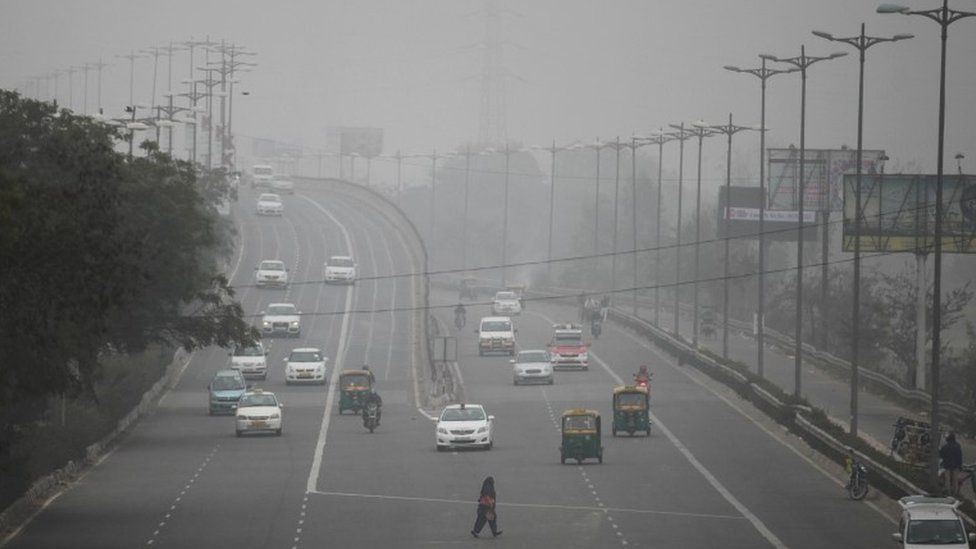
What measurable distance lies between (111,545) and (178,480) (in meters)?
12.7

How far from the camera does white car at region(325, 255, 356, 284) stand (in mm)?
127625

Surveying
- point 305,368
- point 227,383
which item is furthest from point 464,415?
point 305,368

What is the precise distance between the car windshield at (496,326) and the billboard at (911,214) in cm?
2086

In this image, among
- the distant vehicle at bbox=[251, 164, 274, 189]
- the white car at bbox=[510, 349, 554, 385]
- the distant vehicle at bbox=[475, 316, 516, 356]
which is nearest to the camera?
the white car at bbox=[510, 349, 554, 385]

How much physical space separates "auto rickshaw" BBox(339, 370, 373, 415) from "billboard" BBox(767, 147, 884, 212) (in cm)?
4467

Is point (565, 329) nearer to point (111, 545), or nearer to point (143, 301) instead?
point (143, 301)

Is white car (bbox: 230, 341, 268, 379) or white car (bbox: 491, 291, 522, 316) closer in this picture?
white car (bbox: 230, 341, 268, 379)

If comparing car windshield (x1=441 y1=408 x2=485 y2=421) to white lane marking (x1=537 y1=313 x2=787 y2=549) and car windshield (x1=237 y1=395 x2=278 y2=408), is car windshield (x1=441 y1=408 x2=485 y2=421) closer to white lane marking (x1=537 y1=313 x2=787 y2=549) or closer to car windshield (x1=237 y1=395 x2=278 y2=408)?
white lane marking (x1=537 y1=313 x2=787 y2=549)

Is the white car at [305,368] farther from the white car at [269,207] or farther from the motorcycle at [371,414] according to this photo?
the white car at [269,207]

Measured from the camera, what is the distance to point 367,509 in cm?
4800

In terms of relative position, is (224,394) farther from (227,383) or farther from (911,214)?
(911,214)

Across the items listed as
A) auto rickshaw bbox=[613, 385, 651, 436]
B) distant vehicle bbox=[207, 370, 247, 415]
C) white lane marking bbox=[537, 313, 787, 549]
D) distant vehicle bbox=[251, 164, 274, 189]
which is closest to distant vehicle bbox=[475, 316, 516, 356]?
distant vehicle bbox=[207, 370, 247, 415]

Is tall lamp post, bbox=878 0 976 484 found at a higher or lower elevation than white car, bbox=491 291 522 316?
higher

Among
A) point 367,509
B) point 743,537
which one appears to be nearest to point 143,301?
point 367,509
